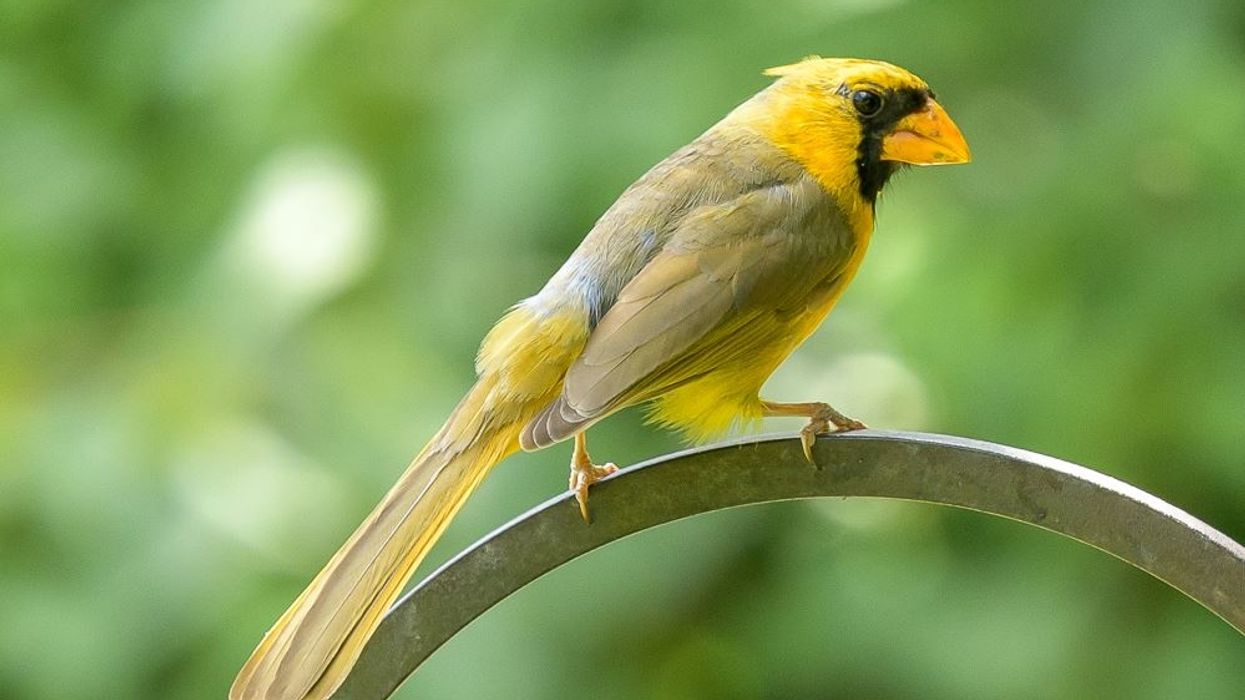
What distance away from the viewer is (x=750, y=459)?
2107 millimetres

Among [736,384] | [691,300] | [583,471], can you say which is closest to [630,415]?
[736,384]

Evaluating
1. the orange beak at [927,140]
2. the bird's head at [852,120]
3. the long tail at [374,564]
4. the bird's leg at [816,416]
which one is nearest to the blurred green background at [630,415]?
the bird's head at [852,120]

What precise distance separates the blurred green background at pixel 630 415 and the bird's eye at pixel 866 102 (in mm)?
224

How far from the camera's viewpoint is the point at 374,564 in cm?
A: 217

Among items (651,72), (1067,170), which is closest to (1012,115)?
(1067,170)

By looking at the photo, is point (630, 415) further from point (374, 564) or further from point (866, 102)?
point (374, 564)

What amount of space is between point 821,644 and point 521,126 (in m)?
1.17

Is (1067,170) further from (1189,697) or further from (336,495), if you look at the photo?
(336,495)

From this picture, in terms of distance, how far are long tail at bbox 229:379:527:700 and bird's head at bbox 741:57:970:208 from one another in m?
0.83

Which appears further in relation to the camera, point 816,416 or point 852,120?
point 852,120

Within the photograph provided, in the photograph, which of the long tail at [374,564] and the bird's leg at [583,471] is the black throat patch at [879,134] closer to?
the bird's leg at [583,471]

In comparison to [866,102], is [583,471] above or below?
below

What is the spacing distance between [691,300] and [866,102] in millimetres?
571

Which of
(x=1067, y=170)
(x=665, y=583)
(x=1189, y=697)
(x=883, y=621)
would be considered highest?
(x=1067, y=170)
